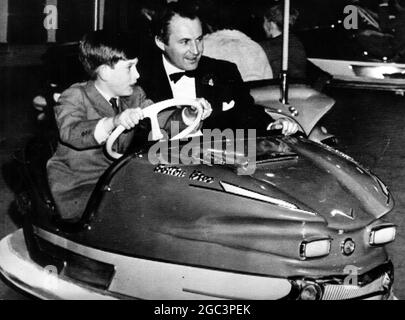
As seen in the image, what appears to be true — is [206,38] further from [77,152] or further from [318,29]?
[318,29]

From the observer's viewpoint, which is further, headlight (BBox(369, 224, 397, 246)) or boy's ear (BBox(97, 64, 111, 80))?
boy's ear (BBox(97, 64, 111, 80))

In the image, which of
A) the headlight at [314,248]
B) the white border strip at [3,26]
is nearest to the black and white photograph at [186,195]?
the headlight at [314,248]

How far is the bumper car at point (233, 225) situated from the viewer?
204 cm

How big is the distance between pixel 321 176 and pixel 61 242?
106 centimetres

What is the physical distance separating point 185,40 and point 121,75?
438 mm

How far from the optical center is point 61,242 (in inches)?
100

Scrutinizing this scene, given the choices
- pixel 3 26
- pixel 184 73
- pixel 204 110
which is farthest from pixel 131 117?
pixel 3 26

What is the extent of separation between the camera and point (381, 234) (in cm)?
213

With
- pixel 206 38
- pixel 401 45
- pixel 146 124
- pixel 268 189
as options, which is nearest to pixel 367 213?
pixel 268 189

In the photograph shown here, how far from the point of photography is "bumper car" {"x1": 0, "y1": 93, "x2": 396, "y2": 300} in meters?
2.04

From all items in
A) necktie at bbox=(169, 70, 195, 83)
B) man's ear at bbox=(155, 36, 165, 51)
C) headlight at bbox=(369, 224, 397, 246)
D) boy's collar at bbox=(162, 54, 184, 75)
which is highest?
man's ear at bbox=(155, 36, 165, 51)

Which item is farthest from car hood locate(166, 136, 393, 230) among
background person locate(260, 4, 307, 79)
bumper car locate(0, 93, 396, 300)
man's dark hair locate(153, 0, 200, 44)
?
background person locate(260, 4, 307, 79)

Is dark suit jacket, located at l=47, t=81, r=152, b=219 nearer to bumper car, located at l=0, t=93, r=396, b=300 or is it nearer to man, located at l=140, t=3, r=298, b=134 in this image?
bumper car, located at l=0, t=93, r=396, b=300

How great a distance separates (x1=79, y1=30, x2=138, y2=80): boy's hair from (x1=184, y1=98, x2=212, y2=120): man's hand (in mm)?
330
